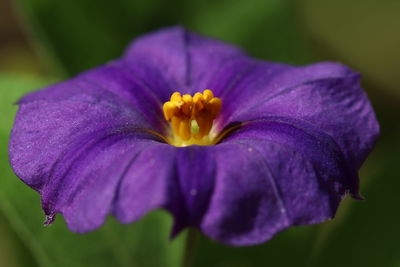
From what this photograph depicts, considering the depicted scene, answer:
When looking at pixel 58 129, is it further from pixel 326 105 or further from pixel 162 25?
pixel 162 25

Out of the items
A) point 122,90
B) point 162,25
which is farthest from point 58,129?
point 162,25

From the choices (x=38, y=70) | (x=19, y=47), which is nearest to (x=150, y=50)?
(x=38, y=70)

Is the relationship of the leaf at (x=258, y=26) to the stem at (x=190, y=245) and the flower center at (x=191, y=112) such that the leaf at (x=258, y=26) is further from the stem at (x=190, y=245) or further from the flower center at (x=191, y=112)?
the stem at (x=190, y=245)

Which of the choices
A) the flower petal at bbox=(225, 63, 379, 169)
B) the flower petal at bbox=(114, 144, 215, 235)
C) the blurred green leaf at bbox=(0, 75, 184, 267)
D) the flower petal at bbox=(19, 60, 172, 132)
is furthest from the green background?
the flower petal at bbox=(114, 144, 215, 235)

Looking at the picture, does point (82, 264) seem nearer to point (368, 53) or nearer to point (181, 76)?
point (181, 76)

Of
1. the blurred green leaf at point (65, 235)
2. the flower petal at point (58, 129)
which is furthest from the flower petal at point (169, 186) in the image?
the blurred green leaf at point (65, 235)

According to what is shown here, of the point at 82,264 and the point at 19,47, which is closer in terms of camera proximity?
the point at 82,264
